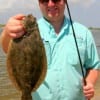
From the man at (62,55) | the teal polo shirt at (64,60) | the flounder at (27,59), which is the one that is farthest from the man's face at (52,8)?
the flounder at (27,59)

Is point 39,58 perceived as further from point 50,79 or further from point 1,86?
point 1,86

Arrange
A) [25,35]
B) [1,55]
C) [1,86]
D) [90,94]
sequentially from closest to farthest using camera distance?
1. [25,35]
2. [90,94]
3. [1,86]
4. [1,55]

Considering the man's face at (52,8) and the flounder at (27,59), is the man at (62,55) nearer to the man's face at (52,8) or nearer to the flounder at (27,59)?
the man's face at (52,8)

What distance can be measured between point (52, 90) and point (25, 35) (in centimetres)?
102

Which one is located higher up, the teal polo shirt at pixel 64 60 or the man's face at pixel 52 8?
the man's face at pixel 52 8

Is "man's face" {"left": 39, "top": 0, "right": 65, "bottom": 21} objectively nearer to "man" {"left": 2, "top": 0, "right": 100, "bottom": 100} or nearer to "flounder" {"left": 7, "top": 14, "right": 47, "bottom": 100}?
"man" {"left": 2, "top": 0, "right": 100, "bottom": 100}

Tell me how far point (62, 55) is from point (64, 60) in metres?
0.07

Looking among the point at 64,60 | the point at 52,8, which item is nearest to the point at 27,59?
the point at 64,60

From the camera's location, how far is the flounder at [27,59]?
4.20 meters

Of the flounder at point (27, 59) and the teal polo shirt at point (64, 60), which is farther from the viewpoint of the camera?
the teal polo shirt at point (64, 60)

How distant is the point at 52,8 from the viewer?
488 cm

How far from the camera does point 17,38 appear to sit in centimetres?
421

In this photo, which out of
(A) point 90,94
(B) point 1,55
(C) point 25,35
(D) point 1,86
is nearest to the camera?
(C) point 25,35

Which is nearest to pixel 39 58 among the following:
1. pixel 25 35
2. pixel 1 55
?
pixel 25 35
